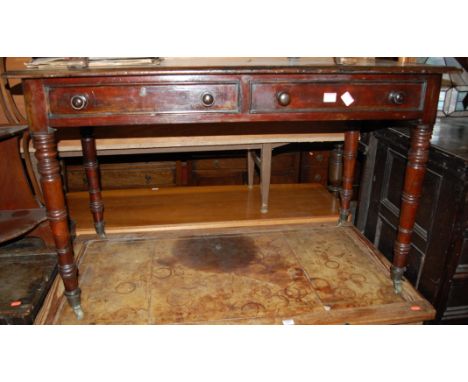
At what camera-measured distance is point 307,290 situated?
1709mm

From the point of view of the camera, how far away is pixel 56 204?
1.37 meters

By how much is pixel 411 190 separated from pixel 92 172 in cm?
159

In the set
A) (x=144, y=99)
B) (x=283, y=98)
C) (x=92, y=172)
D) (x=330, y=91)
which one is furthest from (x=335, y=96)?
(x=92, y=172)

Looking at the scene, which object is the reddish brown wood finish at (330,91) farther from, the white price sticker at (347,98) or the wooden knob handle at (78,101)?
the wooden knob handle at (78,101)

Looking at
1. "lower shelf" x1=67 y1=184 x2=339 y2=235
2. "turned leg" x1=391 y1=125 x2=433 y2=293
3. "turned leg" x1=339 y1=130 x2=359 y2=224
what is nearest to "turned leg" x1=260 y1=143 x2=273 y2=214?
"lower shelf" x1=67 y1=184 x2=339 y2=235

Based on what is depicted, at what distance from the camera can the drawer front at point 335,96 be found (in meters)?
1.36

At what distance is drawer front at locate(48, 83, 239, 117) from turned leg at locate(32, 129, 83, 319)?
0.38 ft

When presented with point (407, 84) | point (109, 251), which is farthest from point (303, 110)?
point (109, 251)

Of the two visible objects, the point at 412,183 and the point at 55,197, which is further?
the point at 412,183

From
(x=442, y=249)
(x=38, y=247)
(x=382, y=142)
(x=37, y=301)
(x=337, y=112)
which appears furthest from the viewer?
(x=382, y=142)

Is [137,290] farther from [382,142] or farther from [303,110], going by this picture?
[382,142]

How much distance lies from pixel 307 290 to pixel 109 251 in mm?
1072

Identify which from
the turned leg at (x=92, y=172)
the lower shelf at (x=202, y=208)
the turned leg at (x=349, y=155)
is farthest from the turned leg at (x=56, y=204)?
the turned leg at (x=349, y=155)

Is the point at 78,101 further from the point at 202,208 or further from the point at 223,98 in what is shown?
the point at 202,208
